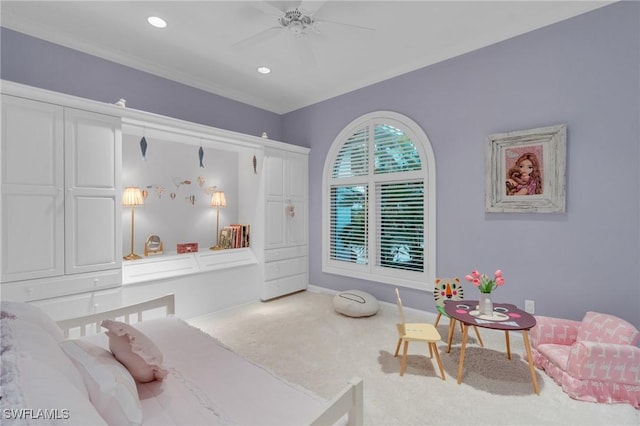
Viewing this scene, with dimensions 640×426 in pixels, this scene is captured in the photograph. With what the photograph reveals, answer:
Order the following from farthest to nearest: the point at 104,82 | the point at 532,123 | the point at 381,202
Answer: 1. the point at 381,202
2. the point at 104,82
3. the point at 532,123

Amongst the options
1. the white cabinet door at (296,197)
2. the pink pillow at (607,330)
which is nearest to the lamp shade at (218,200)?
the white cabinet door at (296,197)

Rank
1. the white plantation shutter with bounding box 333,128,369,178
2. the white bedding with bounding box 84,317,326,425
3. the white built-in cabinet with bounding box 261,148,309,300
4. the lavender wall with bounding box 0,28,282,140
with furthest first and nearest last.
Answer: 1. the white built-in cabinet with bounding box 261,148,309,300
2. the white plantation shutter with bounding box 333,128,369,178
3. the lavender wall with bounding box 0,28,282,140
4. the white bedding with bounding box 84,317,326,425

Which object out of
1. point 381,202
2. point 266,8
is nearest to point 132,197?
point 266,8

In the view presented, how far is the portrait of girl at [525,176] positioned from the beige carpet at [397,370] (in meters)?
1.44

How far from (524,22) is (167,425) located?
4010 millimetres

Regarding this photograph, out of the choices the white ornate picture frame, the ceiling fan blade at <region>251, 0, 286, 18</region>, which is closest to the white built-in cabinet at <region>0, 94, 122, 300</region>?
the ceiling fan blade at <region>251, 0, 286, 18</region>

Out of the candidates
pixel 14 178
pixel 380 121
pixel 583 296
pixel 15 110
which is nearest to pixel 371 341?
pixel 583 296

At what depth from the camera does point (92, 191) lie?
8.89 feet

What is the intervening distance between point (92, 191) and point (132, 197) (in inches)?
25.1

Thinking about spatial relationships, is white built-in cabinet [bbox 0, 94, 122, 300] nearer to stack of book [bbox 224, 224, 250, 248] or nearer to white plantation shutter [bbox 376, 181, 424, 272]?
stack of book [bbox 224, 224, 250, 248]

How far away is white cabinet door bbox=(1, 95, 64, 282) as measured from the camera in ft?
7.55

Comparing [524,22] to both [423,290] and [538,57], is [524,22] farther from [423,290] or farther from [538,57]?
[423,290]

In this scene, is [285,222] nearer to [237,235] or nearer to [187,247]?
[237,235]

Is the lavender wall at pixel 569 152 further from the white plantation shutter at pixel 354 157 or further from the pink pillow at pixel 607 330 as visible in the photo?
the white plantation shutter at pixel 354 157
